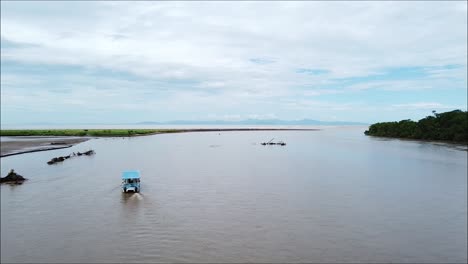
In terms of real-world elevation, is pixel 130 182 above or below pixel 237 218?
above

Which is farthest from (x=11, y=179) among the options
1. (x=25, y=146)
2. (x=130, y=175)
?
(x=25, y=146)

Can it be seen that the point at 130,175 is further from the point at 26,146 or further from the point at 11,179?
the point at 26,146

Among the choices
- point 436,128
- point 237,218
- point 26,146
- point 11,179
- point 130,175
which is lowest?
point 237,218

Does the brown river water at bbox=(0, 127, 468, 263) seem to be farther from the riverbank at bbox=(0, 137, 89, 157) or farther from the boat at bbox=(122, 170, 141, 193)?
the riverbank at bbox=(0, 137, 89, 157)

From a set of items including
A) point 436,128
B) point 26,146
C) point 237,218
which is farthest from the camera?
point 436,128

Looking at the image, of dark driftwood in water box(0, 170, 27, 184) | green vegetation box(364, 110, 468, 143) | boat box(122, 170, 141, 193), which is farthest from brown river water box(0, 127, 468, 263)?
green vegetation box(364, 110, 468, 143)

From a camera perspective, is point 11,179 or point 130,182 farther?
point 11,179

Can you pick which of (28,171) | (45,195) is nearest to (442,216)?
(45,195)

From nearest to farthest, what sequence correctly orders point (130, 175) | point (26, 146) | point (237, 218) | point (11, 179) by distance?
point (237, 218), point (130, 175), point (11, 179), point (26, 146)
